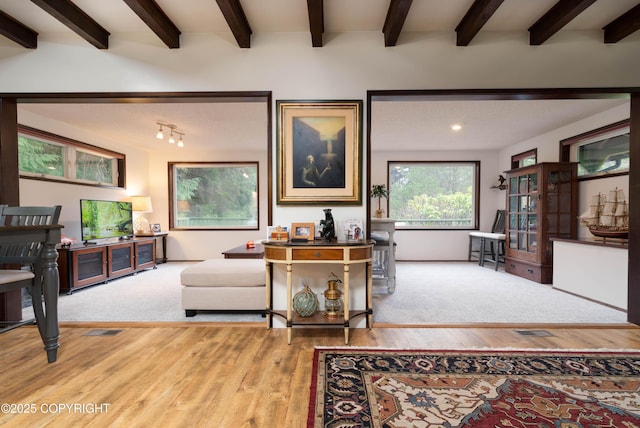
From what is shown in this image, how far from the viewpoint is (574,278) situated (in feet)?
12.2

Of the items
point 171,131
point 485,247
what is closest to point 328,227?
point 171,131

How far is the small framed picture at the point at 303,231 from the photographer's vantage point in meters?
2.45

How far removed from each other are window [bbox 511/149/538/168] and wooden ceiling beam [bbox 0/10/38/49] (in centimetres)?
689

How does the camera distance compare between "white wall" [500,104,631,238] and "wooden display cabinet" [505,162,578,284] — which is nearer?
"white wall" [500,104,631,238]

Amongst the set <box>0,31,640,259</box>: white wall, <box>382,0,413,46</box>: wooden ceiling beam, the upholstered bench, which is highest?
<box>382,0,413,46</box>: wooden ceiling beam

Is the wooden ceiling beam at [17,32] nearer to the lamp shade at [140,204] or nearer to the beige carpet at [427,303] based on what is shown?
the beige carpet at [427,303]

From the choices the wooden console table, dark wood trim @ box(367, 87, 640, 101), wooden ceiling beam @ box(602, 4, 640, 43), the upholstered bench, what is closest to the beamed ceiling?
wooden ceiling beam @ box(602, 4, 640, 43)

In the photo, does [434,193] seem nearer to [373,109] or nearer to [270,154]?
[373,109]

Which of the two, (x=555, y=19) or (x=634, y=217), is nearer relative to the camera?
(x=555, y=19)

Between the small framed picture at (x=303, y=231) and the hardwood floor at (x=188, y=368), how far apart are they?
846mm

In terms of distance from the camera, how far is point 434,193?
6.37 meters

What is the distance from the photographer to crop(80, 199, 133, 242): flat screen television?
14.0ft

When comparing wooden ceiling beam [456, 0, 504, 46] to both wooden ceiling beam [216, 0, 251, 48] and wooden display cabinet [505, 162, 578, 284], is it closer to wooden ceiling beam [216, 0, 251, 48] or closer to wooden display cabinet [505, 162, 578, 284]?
wooden ceiling beam [216, 0, 251, 48]

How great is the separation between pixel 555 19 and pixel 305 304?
Result: 9.72ft
